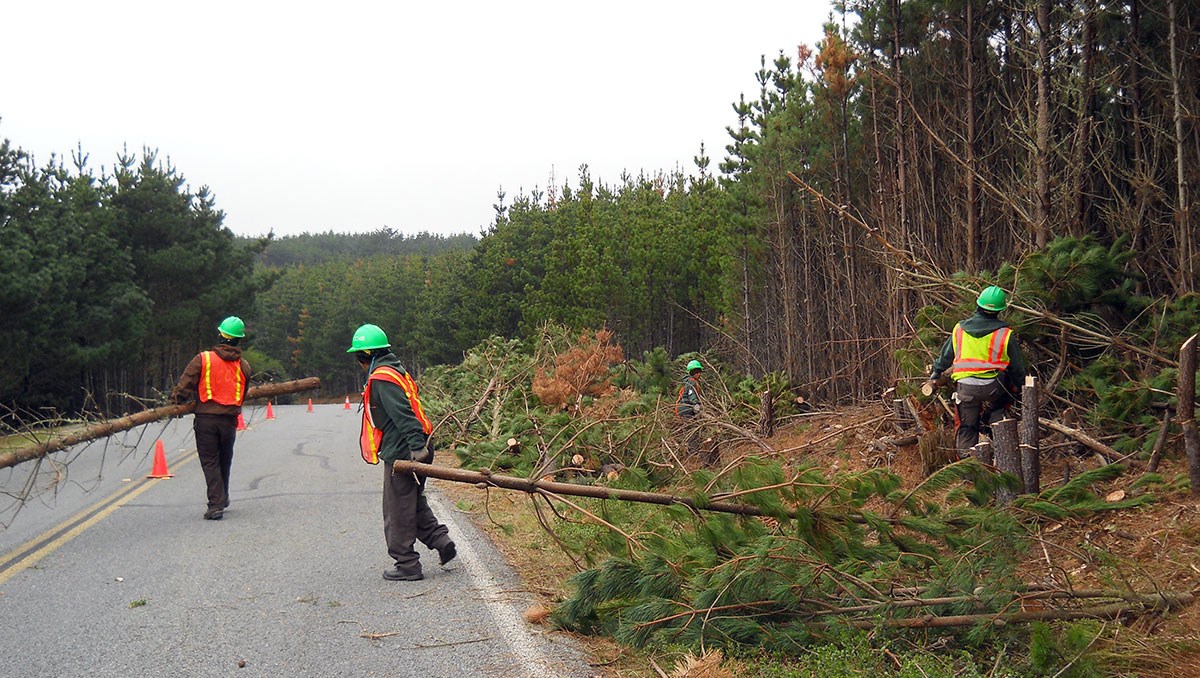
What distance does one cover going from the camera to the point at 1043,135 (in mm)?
10820

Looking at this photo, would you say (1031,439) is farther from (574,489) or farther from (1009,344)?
(574,489)

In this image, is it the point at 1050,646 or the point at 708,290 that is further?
the point at 708,290

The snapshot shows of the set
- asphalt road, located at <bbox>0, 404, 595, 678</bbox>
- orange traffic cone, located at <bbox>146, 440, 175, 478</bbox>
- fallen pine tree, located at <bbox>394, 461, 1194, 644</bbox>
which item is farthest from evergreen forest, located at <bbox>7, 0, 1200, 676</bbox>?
orange traffic cone, located at <bbox>146, 440, 175, 478</bbox>

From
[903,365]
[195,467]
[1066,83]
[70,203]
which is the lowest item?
[195,467]

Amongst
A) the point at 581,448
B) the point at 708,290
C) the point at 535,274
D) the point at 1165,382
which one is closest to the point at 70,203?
the point at 535,274

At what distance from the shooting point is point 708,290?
1436 inches

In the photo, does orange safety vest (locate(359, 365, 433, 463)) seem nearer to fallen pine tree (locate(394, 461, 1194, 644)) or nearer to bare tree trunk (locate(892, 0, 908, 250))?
fallen pine tree (locate(394, 461, 1194, 644))

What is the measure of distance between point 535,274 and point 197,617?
1718 inches

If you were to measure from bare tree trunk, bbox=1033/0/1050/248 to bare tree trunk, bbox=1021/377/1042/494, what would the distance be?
3935mm

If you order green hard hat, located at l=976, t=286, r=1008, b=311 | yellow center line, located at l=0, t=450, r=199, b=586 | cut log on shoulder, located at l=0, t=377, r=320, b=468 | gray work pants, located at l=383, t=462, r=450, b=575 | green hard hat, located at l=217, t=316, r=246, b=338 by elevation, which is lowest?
yellow center line, located at l=0, t=450, r=199, b=586

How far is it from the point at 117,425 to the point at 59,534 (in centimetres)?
112

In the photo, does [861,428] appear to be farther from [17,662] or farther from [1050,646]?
[17,662]

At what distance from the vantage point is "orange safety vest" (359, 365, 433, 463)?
740 cm

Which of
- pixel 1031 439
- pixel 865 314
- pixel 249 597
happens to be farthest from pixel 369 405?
pixel 865 314
